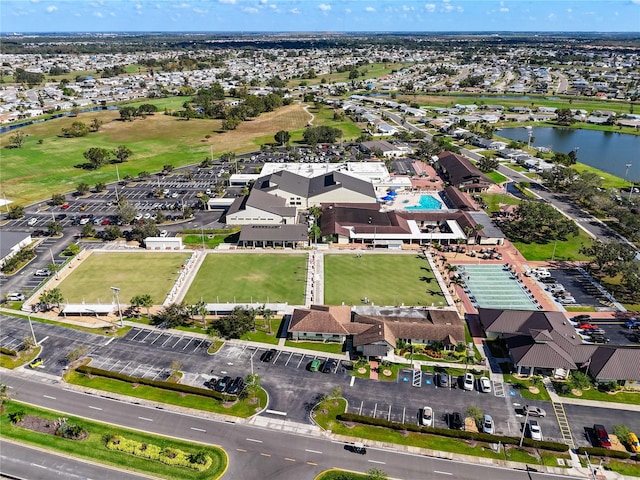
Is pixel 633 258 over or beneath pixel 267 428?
over

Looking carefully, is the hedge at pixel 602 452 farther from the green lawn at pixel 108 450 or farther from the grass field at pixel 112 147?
the grass field at pixel 112 147

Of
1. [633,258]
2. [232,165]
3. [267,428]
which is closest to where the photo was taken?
[267,428]

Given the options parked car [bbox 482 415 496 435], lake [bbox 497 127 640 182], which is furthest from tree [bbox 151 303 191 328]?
lake [bbox 497 127 640 182]

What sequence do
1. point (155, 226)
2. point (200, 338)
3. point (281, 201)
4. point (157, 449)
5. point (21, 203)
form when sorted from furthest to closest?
point (21, 203) < point (281, 201) < point (155, 226) < point (200, 338) < point (157, 449)

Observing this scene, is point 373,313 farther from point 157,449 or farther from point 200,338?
point 157,449

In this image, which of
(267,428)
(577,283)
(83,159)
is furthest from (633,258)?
(83,159)

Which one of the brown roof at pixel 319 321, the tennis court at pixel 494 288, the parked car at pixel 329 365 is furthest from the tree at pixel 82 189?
the tennis court at pixel 494 288
